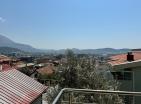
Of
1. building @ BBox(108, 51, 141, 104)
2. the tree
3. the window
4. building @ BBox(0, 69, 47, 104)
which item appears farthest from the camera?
the window

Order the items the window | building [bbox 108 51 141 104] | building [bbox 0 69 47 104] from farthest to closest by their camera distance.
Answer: the window → building [bbox 108 51 141 104] → building [bbox 0 69 47 104]

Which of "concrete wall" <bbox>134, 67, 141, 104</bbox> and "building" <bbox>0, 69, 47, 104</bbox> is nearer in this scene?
"building" <bbox>0, 69, 47, 104</bbox>

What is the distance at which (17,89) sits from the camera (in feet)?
46.6

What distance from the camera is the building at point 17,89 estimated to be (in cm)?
1248

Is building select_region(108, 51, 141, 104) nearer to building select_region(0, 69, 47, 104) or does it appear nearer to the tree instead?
the tree

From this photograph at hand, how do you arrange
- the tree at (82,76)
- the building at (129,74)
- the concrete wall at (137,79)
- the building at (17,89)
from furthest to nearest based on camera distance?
1. the concrete wall at (137,79)
2. the building at (129,74)
3. the tree at (82,76)
4. the building at (17,89)

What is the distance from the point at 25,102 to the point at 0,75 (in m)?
2.90

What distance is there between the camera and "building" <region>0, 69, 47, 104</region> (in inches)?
491

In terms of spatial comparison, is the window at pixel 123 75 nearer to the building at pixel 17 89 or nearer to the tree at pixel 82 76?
the tree at pixel 82 76

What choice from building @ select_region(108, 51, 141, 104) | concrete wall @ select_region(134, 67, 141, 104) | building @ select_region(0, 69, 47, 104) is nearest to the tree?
building @ select_region(108, 51, 141, 104)

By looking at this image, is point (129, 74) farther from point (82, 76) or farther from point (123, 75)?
point (82, 76)

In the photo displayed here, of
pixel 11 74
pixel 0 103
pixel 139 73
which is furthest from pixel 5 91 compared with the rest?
pixel 139 73

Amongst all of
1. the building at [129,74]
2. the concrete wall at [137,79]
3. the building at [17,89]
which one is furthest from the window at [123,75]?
the building at [17,89]

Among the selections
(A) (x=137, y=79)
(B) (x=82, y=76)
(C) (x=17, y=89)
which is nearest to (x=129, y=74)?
(A) (x=137, y=79)
